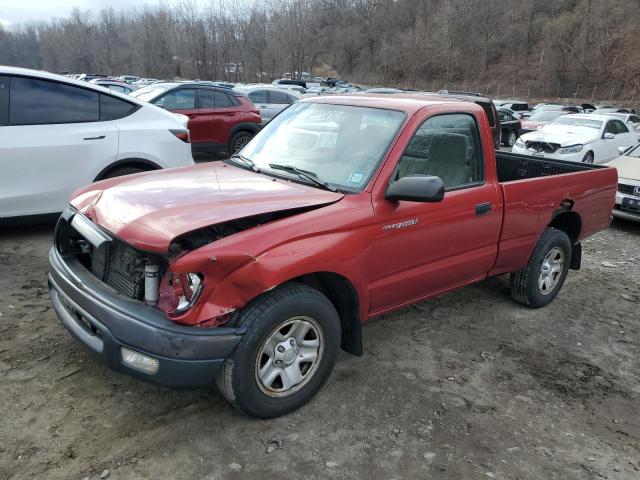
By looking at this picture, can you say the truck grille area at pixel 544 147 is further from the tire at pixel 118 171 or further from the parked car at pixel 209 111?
the tire at pixel 118 171

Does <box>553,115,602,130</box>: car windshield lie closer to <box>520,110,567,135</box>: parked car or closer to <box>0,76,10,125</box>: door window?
<box>520,110,567,135</box>: parked car

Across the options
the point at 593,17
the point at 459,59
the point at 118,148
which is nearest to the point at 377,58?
the point at 459,59

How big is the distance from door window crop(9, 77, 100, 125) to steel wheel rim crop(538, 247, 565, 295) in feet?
15.9

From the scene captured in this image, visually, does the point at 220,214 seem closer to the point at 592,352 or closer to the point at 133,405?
the point at 133,405

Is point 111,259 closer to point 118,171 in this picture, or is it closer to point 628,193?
point 118,171

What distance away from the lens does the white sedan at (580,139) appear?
12.8m

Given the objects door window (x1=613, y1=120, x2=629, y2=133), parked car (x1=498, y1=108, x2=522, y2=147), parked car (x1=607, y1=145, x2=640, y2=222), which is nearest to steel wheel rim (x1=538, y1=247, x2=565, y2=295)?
parked car (x1=607, y1=145, x2=640, y2=222)

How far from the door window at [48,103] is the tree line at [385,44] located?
51961mm

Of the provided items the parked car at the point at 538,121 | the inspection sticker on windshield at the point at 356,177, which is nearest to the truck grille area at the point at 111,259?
the inspection sticker on windshield at the point at 356,177

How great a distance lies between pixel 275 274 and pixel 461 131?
6.98 ft

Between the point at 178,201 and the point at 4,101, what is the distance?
3271 millimetres

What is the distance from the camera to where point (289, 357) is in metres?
3.00

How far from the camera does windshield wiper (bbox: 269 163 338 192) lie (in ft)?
11.1

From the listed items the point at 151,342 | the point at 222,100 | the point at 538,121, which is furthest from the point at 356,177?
the point at 538,121
